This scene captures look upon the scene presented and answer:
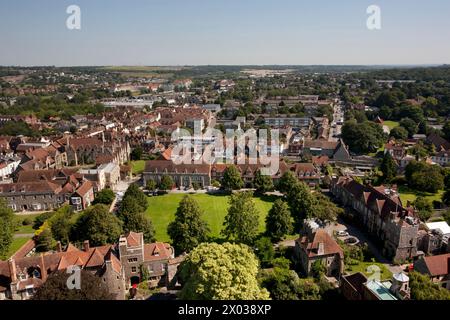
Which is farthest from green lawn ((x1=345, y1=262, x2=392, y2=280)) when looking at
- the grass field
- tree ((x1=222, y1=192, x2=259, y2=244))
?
the grass field

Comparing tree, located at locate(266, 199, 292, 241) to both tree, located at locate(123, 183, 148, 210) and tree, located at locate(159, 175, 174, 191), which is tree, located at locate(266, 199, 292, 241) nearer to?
tree, located at locate(123, 183, 148, 210)

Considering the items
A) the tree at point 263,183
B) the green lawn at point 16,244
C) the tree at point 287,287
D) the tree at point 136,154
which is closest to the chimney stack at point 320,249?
the tree at point 287,287

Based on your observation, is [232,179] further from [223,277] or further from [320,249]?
[223,277]

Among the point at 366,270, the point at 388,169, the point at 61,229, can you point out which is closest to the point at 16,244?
the point at 61,229

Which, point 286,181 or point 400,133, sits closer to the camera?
point 286,181

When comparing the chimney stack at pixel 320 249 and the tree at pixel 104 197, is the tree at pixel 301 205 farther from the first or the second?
the tree at pixel 104 197
